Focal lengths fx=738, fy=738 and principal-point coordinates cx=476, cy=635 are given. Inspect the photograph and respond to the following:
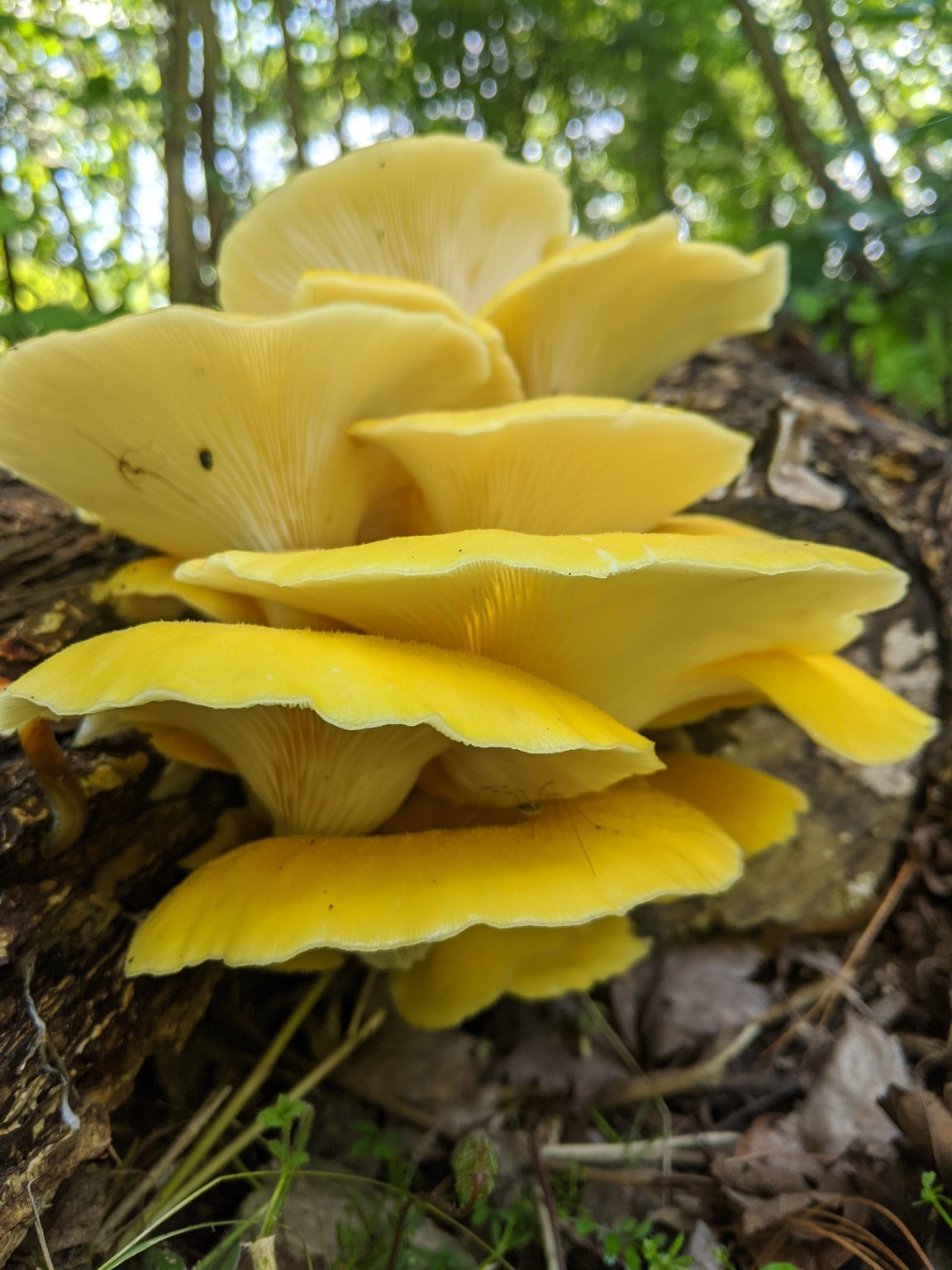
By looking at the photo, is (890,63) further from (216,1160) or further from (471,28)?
(216,1160)

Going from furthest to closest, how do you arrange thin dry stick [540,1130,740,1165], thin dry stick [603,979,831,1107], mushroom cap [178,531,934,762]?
thin dry stick [603,979,831,1107]
thin dry stick [540,1130,740,1165]
mushroom cap [178,531,934,762]

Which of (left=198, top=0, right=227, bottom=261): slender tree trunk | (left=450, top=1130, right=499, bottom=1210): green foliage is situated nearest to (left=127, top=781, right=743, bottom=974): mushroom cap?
(left=450, top=1130, right=499, bottom=1210): green foliage

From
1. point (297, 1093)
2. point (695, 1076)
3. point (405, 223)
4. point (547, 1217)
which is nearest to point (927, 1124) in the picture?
point (695, 1076)

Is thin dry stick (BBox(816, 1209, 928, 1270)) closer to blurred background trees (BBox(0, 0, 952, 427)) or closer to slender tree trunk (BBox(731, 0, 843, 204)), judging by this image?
blurred background trees (BBox(0, 0, 952, 427))

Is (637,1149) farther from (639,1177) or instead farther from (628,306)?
(628,306)

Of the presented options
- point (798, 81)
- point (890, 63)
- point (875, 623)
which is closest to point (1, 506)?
point (875, 623)

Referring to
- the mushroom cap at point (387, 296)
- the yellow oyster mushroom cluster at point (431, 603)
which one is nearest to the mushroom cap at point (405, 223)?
the yellow oyster mushroom cluster at point (431, 603)

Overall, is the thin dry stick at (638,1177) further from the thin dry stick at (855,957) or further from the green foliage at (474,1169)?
the thin dry stick at (855,957)
